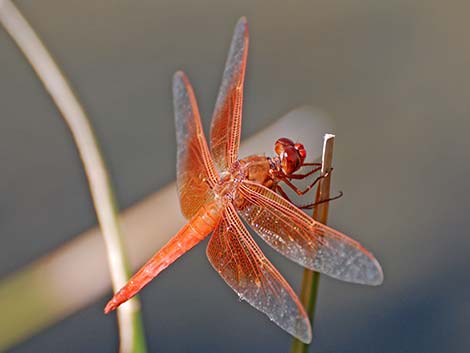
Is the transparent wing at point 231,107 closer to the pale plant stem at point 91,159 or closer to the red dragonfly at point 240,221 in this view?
the red dragonfly at point 240,221

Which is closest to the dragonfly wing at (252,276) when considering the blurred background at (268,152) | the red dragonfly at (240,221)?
the red dragonfly at (240,221)

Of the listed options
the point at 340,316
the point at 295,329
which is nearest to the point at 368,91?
the point at 340,316

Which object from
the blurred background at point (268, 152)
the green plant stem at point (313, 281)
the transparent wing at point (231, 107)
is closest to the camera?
the green plant stem at point (313, 281)

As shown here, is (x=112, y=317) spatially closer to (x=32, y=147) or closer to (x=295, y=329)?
(x=32, y=147)

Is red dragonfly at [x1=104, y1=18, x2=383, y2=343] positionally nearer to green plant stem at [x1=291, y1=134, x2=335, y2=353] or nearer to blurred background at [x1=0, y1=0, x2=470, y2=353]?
green plant stem at [x1=291, y1=134, x2=335, y2=353]

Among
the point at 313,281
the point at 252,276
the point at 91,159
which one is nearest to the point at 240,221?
the point at 252,276
